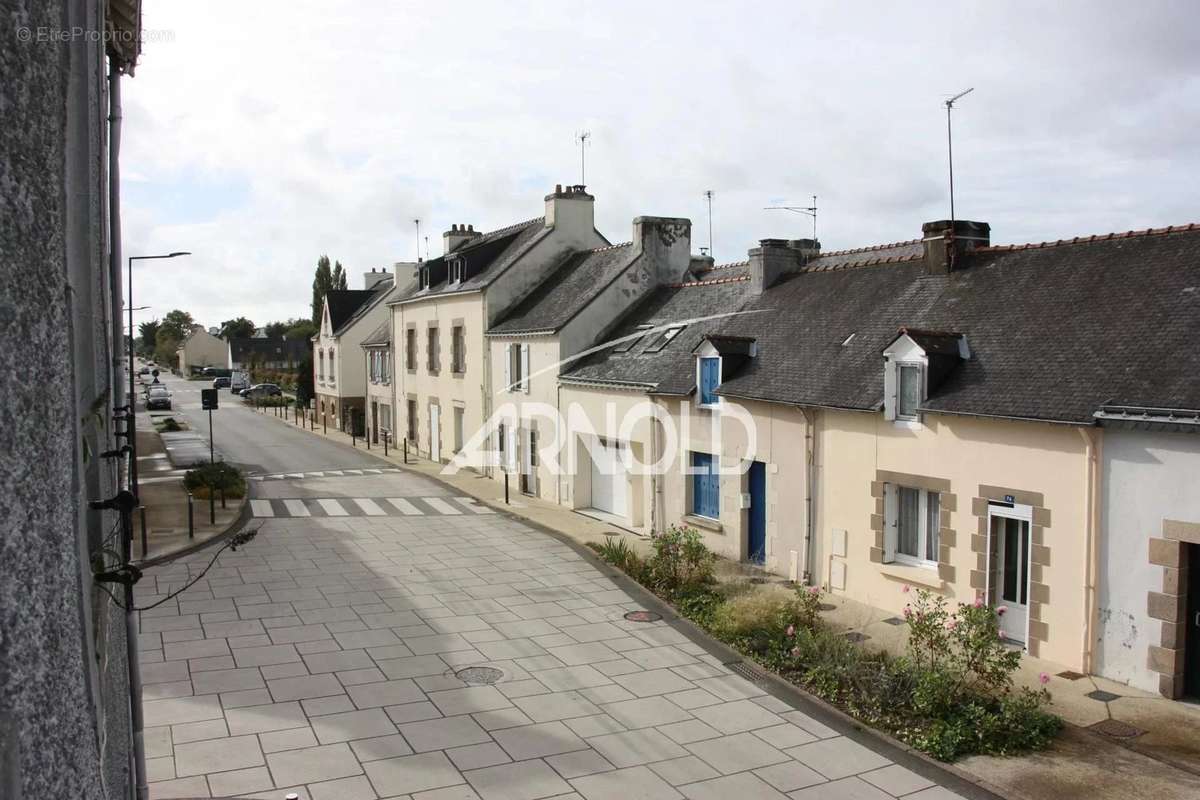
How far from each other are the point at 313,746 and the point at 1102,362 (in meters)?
9.91

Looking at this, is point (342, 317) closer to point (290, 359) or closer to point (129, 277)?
point (129, 277)

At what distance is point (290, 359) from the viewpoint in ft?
326

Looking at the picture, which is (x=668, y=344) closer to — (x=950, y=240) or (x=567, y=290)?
(x=567, y=290)

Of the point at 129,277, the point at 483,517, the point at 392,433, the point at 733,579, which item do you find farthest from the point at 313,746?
the point at 392,433

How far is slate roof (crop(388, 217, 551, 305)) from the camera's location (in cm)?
2788

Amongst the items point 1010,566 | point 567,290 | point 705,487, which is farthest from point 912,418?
point 567,290

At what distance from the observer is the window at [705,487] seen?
57.6 ft

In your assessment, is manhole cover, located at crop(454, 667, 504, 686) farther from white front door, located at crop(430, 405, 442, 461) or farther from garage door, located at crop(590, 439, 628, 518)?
white front door, located at crop(430, 405, 442, 461)

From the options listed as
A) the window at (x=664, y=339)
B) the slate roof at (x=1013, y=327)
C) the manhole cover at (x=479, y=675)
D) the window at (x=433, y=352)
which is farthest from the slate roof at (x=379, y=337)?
the manhole cover at (x=479, y=675)

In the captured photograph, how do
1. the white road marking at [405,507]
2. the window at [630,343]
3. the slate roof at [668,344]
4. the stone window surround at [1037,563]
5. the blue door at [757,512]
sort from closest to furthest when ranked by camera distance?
the stone window surround at [1037,563] < the blue door at [757,512] < the slate roof at [668,344] < the white road marking at [405,507] < the window at [630,343]

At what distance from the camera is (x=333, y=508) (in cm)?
2111

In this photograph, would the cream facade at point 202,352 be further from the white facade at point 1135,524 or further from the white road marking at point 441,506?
the white facade at point 1135,524

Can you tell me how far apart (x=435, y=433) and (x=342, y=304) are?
1696 centimetres

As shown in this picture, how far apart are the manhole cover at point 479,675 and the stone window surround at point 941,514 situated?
→ 6.25 metres
